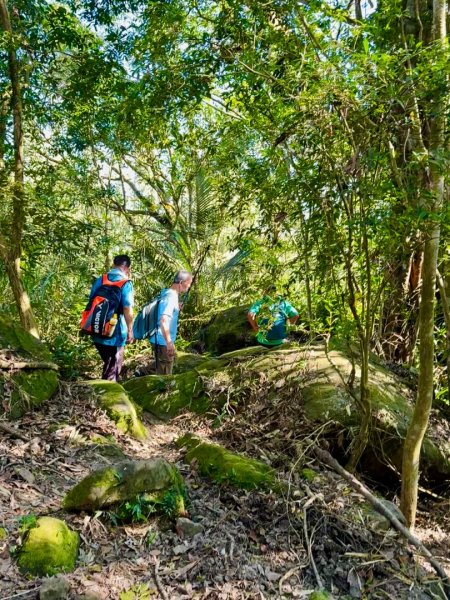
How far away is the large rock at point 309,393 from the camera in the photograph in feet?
16.1

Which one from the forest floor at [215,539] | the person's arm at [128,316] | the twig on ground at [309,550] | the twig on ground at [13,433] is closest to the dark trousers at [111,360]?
the person's arm at [128,316]

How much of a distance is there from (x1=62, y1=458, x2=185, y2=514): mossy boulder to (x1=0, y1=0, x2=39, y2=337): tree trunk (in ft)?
14.7

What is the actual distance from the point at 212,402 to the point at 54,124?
639 cm

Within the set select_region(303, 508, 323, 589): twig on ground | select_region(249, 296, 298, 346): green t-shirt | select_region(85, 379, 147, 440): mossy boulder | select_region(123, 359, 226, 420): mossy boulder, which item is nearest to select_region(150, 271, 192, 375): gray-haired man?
select_region(123, 359, 226, 420): mossy boulder

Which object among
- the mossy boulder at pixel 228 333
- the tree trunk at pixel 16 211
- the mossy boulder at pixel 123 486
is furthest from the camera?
the mossy boulder at pixel 228 333

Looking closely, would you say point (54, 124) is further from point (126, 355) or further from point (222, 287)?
point (222, 287)

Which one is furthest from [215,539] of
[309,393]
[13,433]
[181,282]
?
[181,282]

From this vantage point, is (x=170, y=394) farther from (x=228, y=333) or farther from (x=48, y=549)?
(x=48, y=549)

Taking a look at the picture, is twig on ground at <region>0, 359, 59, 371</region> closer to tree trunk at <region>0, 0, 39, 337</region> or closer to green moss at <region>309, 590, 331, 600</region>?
tree trunk at <region>0, 0, 39, 337</region>

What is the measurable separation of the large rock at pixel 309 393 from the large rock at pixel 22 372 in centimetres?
153

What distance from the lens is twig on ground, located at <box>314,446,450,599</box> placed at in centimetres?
341

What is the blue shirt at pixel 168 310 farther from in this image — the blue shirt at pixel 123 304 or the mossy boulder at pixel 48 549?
the mossy boulder at pixel 48 549

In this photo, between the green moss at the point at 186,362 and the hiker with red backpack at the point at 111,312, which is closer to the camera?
the hiker with red backpack at the point at 111,312

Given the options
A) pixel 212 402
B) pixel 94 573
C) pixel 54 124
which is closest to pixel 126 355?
→ pixel 212 402
